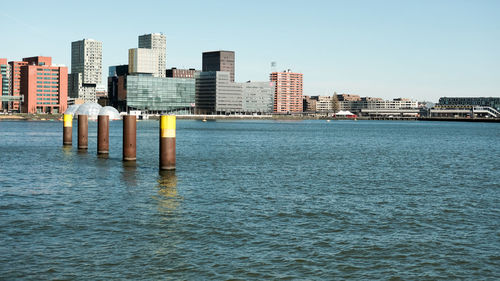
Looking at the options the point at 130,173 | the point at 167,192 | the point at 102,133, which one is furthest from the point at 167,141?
the point at 102,133

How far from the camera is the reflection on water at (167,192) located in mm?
26505

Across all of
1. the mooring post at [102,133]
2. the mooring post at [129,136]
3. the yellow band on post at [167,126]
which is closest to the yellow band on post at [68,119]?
the mooring post at [102,133]

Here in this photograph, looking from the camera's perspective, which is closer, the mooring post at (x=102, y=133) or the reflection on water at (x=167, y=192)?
the reflection on water at (x=167, y=192)

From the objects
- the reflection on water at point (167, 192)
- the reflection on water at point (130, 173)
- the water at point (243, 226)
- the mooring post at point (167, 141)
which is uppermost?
the mooring post at point (167, 141)

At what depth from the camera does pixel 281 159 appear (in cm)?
5806

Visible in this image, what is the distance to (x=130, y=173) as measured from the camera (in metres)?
40.2

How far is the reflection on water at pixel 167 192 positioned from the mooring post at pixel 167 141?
→ 0.64 meters

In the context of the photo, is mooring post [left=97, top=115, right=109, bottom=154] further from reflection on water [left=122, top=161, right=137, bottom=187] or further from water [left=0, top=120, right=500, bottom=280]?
water [left=0, top=120, right=500, bottom=280]

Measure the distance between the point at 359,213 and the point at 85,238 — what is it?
1208 cm

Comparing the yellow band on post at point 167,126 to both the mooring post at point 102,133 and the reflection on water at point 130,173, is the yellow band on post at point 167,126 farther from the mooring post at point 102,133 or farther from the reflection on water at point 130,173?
the mooring post at point 102,133

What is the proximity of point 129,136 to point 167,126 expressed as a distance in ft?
31.4

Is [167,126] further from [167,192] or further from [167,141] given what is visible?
[167,192]

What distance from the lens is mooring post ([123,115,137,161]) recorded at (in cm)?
4272

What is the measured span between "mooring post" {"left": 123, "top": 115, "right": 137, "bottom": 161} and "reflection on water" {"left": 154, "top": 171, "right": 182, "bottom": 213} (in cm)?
538
